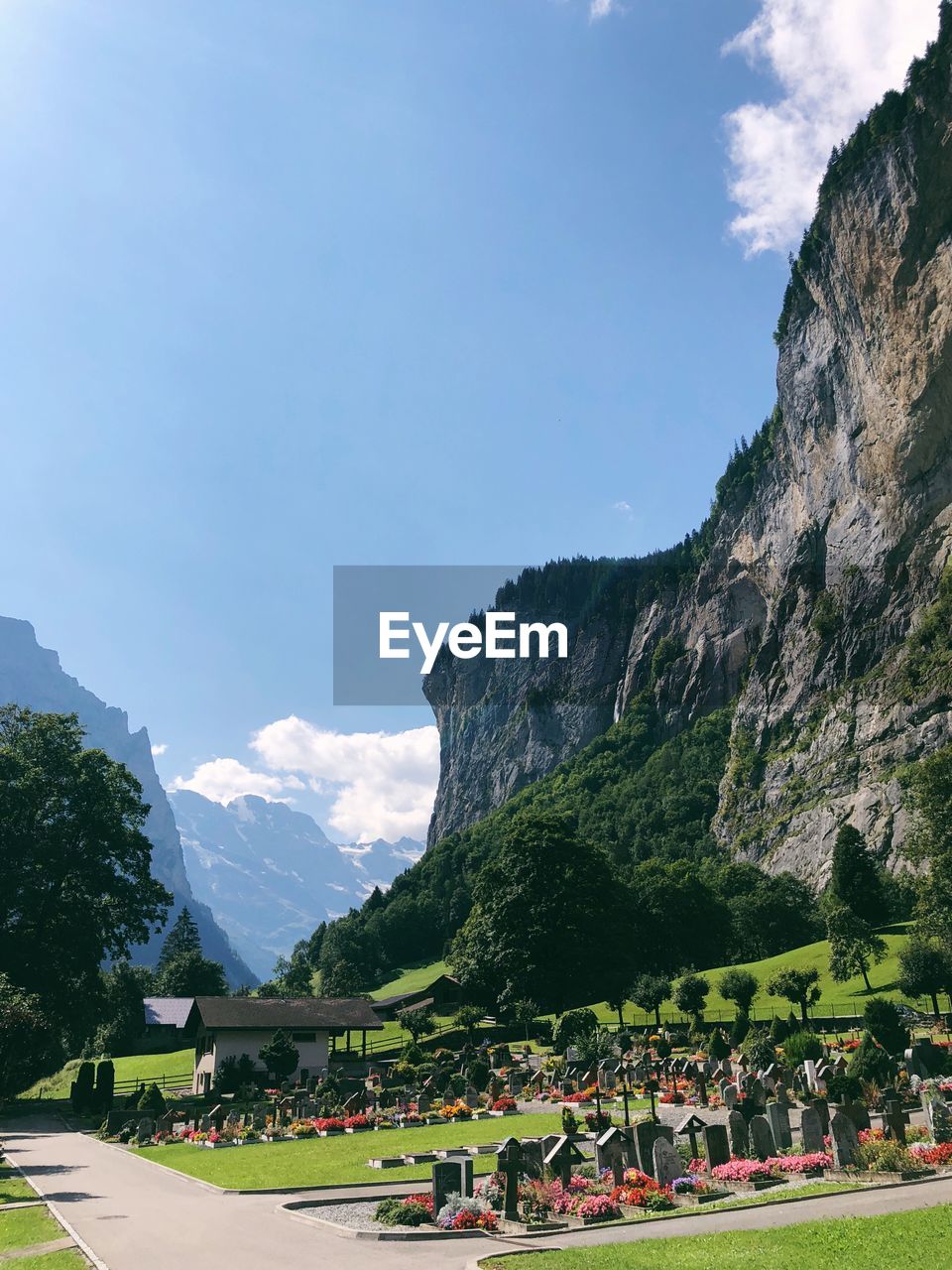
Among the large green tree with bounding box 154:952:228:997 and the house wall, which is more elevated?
the large green tree with bounding box 154:952:228:997

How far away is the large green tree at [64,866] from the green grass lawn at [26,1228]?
31.9 m

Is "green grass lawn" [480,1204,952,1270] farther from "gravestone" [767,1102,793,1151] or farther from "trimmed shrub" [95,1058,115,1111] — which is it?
"trimmed shrub" [95,1058,115,1111]

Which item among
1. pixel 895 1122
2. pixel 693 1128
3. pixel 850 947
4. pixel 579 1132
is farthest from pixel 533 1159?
pixel 850 947

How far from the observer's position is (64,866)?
52.1m

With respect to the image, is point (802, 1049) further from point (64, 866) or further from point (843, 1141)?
point (64, 866)

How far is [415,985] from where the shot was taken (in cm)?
12775

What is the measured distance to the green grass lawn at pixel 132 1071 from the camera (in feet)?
215

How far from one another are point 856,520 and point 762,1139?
12327 cm

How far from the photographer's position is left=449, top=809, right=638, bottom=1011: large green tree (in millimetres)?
72875

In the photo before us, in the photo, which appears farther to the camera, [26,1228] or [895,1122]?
[895,1122]

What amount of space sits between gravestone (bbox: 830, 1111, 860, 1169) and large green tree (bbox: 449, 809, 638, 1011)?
179 ft

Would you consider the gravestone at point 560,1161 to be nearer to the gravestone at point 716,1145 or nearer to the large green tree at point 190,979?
the gravestone at point 716,1145

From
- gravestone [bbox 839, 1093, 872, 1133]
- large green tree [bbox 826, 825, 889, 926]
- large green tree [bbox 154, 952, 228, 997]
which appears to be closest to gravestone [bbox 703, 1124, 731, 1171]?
gravestone [bbox 839, 1093, 872, 1133]

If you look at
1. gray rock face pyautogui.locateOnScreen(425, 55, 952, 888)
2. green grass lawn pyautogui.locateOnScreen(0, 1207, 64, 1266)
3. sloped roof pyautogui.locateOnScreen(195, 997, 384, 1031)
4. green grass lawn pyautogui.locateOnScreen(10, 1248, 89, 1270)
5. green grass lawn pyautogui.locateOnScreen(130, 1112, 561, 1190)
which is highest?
gray rock face pyautogui.locateOnScreen(425, 55, 952, 888)
